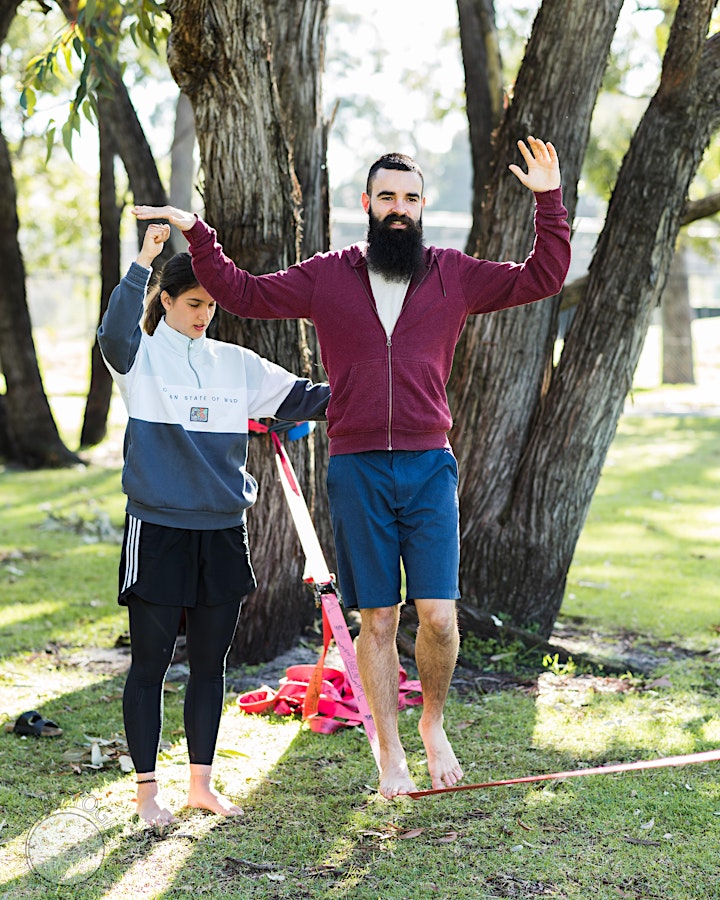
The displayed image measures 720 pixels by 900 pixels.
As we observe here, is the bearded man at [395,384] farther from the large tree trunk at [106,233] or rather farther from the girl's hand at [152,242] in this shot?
the large tree trunk at [106,233]

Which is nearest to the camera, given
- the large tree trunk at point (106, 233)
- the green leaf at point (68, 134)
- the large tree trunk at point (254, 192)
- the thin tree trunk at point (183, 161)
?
the large tree trunk at point (254, 192)

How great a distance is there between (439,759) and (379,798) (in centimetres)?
42

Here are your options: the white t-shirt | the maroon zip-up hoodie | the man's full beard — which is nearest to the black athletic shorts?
the maroon zip-up hoodie

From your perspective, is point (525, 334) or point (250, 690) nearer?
point (250, 690)

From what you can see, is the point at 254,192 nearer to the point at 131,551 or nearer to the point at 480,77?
the point at 131,551

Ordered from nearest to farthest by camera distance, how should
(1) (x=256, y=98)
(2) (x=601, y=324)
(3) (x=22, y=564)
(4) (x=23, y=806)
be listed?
(4) (x=23, y=806) < (1) (x=256, y=98) < (2) (x=601, y=324) < (3) (x=22, y=564)

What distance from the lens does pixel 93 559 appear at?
8758 mm

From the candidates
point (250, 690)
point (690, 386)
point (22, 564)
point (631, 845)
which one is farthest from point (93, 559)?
point (690, 386)

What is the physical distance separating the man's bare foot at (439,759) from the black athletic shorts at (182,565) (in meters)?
0.76

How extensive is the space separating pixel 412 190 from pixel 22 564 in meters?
5.72

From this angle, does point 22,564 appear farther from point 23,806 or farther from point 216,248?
point 216,248

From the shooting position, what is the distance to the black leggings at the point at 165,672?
12.2 feet

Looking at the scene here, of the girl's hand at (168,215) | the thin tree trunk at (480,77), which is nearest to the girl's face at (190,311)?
the girl's hand at (168,215)

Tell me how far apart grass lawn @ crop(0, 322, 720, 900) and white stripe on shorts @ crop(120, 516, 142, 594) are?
76 cm
